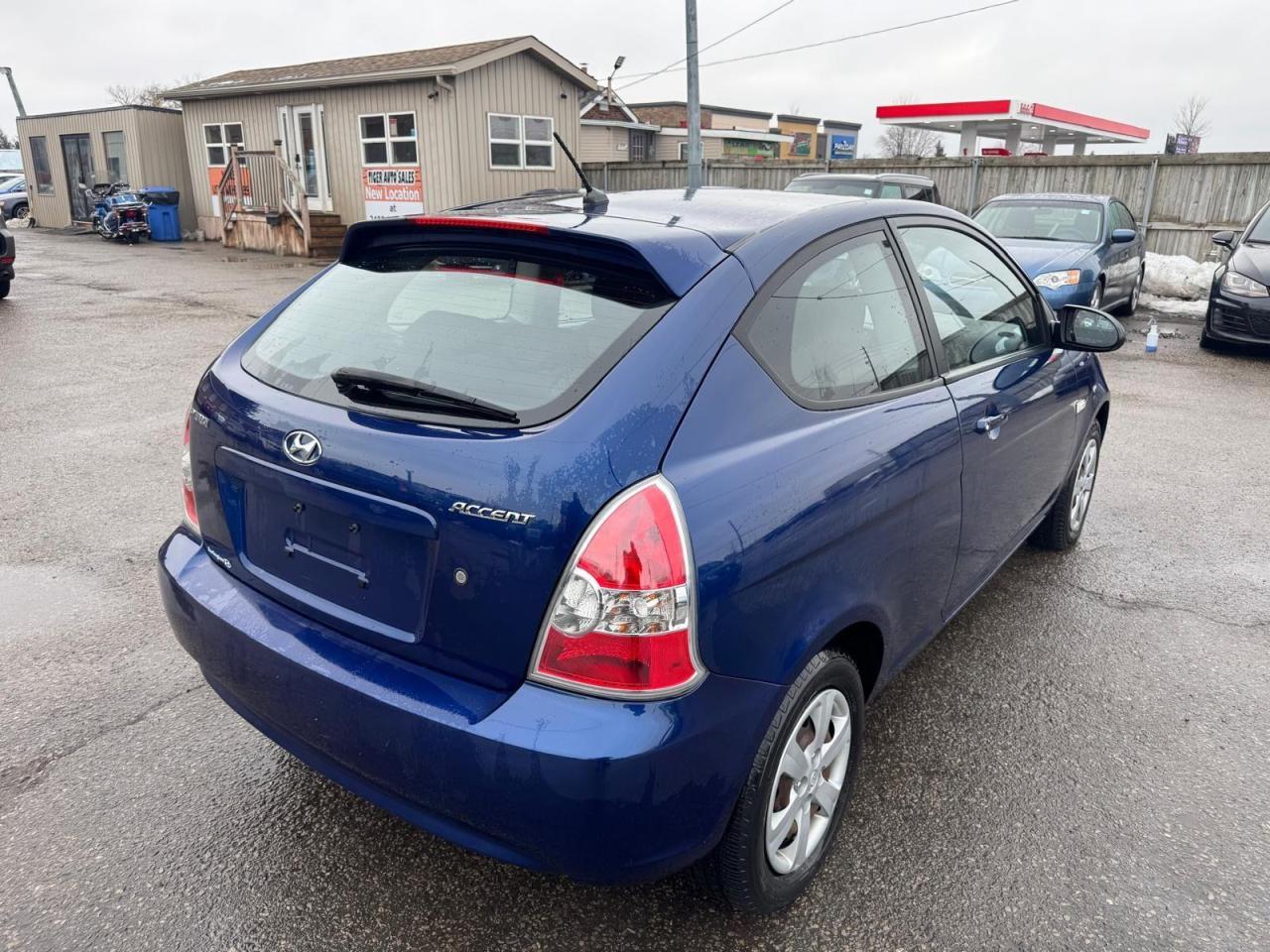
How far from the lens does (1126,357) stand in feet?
32.2

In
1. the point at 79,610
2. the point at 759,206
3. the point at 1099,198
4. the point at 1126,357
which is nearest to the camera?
the point at 759,206

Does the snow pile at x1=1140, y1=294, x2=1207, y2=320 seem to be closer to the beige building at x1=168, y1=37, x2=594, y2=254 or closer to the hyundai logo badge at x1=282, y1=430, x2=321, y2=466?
the beige building at x1=168, y1=37, x2=594, y2=254

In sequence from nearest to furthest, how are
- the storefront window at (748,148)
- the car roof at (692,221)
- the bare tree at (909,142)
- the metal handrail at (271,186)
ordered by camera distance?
1. the car roof at (692,221)
2. the metal handrail at (271,186)
3. the storefront window at (748,148)
4. the bare tree at (909,142)

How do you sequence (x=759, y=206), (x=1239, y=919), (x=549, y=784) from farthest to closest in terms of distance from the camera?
(x=759, y=206) → (x=1239, y=919) → (x=549, y=784)

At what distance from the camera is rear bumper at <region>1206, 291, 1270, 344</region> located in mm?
9172

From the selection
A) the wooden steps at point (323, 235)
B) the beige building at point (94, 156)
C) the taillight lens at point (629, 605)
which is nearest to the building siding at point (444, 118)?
the wooden steps at point (323, 235)

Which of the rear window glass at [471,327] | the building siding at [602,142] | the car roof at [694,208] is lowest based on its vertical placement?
the rear window glass at [471,327]

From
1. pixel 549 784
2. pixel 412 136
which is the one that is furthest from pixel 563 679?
pixel 412 136

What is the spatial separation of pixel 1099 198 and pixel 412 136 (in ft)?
44.0

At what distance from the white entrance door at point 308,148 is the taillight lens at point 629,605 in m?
21.1

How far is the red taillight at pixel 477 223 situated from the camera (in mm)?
2217

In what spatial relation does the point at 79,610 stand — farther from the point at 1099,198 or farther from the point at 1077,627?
the point at 1099,198

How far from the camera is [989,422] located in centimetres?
290

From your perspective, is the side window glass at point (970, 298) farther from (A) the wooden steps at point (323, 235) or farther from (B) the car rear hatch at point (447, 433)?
(A) the wooden steps at point (323, 235)
